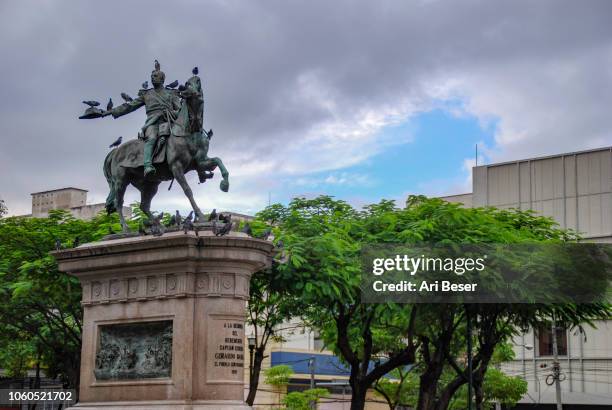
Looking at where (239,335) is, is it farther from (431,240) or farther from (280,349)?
(280,349)

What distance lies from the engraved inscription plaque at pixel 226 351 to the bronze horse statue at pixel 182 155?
2603 mm

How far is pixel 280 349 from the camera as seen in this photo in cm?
6894

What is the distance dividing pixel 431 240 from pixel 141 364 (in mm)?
11981

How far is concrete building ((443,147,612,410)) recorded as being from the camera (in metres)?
62.5

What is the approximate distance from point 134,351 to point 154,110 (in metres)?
5.46

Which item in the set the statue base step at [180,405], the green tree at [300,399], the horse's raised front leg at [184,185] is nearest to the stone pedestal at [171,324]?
the statue base step at [180,405]

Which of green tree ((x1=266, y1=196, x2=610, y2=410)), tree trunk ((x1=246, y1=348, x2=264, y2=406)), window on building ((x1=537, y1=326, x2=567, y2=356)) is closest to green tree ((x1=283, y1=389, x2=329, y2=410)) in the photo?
green tree ((x1=266, y1=196, x2=610, y2=410))

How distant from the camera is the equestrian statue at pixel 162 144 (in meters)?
22.0

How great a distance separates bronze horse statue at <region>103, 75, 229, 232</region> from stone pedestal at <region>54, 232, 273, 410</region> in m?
1.53

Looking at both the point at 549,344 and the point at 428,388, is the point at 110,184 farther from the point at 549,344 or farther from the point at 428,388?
the point at 549,344

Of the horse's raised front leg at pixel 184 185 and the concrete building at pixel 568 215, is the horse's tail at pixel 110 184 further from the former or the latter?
the concrete building at pixel 568 215

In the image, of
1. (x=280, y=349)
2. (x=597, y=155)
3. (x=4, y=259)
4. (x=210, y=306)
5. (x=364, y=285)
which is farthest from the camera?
(x=280, y=349)

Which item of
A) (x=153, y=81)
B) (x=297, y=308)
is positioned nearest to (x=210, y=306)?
(x=153, y=81)

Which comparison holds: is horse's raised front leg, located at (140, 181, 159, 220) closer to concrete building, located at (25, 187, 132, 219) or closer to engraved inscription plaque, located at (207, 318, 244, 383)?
engraved inscription plaque, located at (207, 318, 244, 383)
